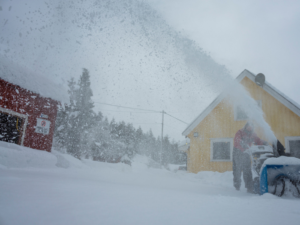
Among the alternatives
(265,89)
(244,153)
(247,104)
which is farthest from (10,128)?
(265,89)

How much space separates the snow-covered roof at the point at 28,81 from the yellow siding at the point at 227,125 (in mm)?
7968

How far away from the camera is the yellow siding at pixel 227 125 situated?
33.3ft

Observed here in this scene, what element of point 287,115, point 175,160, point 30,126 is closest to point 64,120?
point 30,126

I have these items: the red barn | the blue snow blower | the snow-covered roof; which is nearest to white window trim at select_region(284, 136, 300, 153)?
the blue snow blower

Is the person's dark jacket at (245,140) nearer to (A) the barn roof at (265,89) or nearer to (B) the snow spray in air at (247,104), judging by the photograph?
(B) the snow spray in air at (247,104)

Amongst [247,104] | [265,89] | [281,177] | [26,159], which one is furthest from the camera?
[265,89]

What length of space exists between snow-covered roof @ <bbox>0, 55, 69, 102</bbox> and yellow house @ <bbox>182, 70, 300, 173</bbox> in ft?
25.6

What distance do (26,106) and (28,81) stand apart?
4.11 feet

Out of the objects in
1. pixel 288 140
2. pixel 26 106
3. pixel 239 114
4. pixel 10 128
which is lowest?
pixel 10 128

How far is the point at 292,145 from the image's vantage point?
9875 mm

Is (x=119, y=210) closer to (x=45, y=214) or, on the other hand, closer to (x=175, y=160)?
(x=45, y=214)

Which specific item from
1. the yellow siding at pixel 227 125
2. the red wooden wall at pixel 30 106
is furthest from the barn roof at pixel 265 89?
the red wooden wall at pixel 30 106

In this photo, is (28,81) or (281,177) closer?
(281,177)

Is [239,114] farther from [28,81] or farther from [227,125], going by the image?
[28,81]
